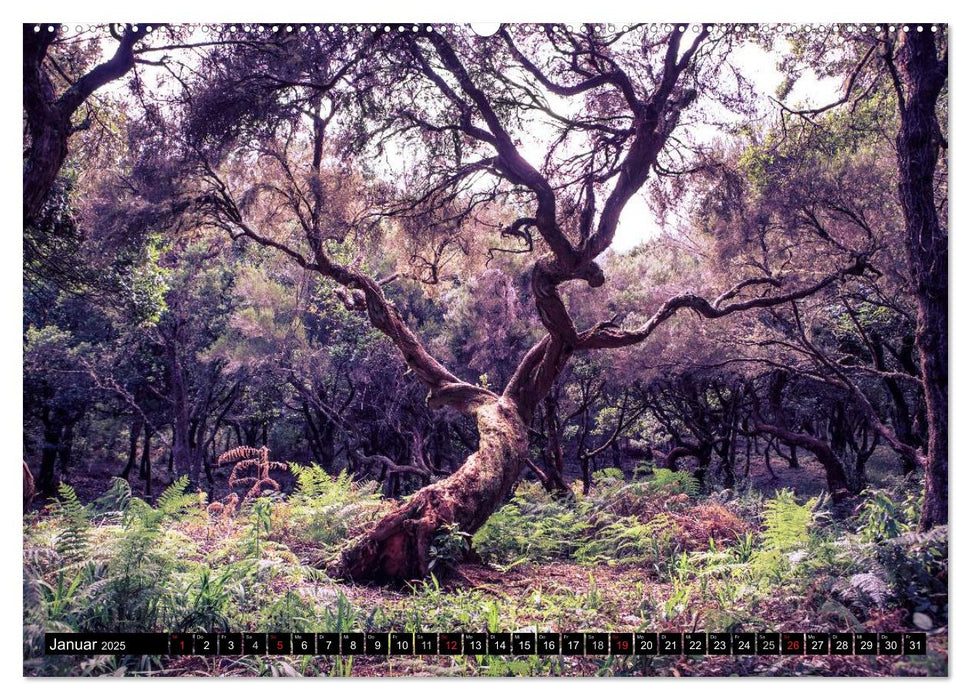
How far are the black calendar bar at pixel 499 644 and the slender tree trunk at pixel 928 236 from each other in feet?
3.32

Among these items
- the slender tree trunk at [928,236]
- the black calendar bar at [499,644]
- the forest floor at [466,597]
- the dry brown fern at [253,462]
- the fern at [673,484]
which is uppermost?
the slender tree trunk at [928,236]

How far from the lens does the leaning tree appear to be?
4758 mm

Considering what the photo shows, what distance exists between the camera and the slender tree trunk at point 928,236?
3871 mm

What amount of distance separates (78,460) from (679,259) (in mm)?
6864

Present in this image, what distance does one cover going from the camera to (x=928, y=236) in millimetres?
4105

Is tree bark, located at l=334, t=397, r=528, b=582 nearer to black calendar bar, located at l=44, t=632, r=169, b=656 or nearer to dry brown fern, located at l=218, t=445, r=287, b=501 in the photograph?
dry brown fern, located at l=218, t=445, r=287, b=501

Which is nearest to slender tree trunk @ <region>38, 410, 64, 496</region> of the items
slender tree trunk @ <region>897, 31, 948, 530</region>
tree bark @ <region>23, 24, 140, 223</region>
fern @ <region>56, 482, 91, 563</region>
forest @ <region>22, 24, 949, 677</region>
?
forest @ <region>22, 24, 949, 677</region>

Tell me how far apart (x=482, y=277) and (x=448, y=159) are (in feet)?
13.2

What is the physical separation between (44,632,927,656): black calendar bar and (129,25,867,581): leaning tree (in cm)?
154

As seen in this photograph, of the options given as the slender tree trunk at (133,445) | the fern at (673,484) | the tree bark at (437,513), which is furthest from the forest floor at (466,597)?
the fern at (673,484)

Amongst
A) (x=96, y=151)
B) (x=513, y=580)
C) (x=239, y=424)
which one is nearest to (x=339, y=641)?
(x=513, y=580)

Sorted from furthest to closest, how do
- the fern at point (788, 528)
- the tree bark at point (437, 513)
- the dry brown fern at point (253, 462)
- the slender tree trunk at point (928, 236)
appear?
the dry brown fern at point (253, 462)
the tree bark at point (437, 513)
the fern at point (788, 528)
the slender tree trunk at point (928, 236)

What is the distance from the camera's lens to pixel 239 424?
12.7 meters

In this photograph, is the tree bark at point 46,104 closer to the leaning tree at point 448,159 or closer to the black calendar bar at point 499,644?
the leaning tree at point 448,159
